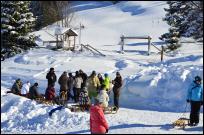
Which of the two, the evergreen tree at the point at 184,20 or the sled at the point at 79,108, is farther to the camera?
the evergreen tree at the point at 184,20

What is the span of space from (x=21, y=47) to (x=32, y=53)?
2915mm

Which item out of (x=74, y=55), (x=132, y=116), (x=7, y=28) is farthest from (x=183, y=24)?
(x=132, y=116)

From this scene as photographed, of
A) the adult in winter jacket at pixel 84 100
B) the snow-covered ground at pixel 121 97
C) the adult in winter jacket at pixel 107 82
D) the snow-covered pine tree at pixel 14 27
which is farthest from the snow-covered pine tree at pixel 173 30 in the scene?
the adult in winter jacket at pixel 84 100

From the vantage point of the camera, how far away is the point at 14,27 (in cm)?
4069

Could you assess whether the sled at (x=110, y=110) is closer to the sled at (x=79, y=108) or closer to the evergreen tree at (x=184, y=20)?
the sled at (x=79, y=108)

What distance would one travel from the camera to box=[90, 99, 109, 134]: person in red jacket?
11.4m

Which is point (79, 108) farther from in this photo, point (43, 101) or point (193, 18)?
point (193, 18)

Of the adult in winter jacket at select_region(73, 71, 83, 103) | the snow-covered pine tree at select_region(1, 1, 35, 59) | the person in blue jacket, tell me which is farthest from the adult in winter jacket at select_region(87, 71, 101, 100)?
the snow-covered pine tree at select_region(1, 1, 35, 59)

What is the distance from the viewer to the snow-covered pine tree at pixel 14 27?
40.1 m

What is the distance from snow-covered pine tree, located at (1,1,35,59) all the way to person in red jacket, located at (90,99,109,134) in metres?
29.1

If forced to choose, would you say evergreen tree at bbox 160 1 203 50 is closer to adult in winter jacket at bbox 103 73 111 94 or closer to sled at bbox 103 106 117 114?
adult in winter jacket at bbox 103 73 111 94

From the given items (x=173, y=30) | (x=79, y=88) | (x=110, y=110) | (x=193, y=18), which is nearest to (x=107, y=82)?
(x=79, y=88)

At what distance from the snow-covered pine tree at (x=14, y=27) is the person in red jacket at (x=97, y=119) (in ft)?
95.4

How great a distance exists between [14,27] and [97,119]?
30.3 meters
